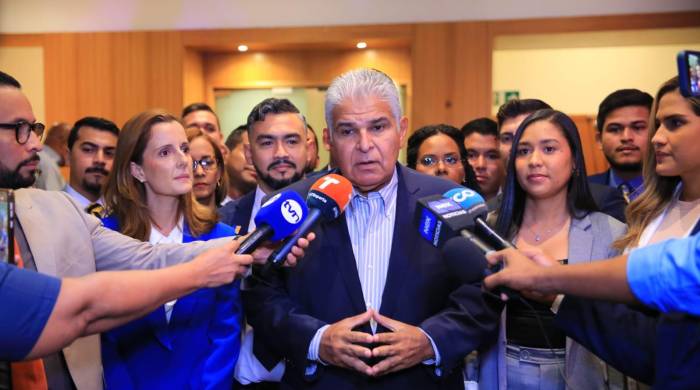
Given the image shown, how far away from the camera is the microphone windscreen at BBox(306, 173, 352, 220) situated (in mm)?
1793

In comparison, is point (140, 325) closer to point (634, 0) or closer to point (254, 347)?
point (254, 347)

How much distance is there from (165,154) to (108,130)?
1454 mm

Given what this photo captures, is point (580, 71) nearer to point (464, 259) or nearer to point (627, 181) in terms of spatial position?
point (627, 181)

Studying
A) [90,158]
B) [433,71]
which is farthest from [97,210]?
[433,71]

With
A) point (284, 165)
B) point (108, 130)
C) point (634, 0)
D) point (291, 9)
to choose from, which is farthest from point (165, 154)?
point (634, 0)

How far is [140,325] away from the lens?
2.15 metres

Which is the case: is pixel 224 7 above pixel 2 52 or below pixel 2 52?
above

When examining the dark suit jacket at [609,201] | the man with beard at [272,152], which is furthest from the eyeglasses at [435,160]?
the man with beard at [272,152]

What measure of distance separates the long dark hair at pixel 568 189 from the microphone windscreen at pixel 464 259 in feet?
1.59

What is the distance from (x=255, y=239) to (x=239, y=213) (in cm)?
119

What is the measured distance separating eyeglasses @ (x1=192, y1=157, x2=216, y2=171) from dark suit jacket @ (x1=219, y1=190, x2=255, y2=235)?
1.29 ft

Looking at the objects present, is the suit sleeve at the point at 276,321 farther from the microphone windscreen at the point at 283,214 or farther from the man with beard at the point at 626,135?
the man with beard at the point at 626,135

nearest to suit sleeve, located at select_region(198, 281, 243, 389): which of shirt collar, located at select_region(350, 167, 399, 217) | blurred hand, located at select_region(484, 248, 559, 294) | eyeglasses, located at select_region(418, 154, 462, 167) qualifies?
shirt collar, located at select_region(350, 167, 399, 217)

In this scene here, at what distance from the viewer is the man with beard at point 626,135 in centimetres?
331
